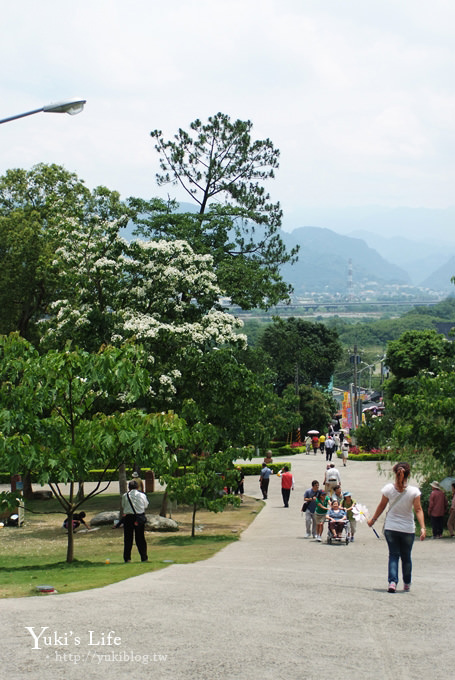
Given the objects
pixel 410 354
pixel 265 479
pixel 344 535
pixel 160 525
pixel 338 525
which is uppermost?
pixel 410 354

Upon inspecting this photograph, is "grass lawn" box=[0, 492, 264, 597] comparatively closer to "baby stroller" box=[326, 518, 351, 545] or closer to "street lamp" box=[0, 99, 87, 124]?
"baby stroller" box=[326, 518, 351, 545]

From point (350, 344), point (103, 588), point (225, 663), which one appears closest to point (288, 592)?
point (103, 588)

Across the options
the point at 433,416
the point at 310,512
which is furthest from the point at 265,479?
the point at 433,416

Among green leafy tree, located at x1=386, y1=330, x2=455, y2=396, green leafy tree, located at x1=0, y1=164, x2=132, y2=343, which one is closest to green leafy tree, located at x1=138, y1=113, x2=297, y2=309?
green leafy tree, located at x1=0, y1=164, x2=132, y2=343

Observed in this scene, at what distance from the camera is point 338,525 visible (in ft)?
58.9

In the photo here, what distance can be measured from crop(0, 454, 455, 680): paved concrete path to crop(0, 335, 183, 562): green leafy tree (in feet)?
9.00

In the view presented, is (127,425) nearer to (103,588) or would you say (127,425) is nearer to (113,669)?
(103,588)

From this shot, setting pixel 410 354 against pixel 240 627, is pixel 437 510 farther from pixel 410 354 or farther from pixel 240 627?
pixel 410 354

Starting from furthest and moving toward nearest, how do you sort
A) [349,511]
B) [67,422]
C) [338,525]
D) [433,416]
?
1. [433,416]
2. [349,511]
3. [338,525]
4. [67,422]

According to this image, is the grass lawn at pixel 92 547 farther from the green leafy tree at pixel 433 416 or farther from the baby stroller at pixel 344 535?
the green leafy tree at pixel 433 416

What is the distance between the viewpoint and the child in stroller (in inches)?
704

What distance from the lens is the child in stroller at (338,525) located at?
17.9 m

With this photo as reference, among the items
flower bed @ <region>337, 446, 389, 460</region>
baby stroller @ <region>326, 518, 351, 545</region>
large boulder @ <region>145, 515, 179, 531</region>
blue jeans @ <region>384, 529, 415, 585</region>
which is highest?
blue jeans @ <region>384, 529, 415, 585</region>

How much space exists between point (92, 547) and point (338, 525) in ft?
19.7
